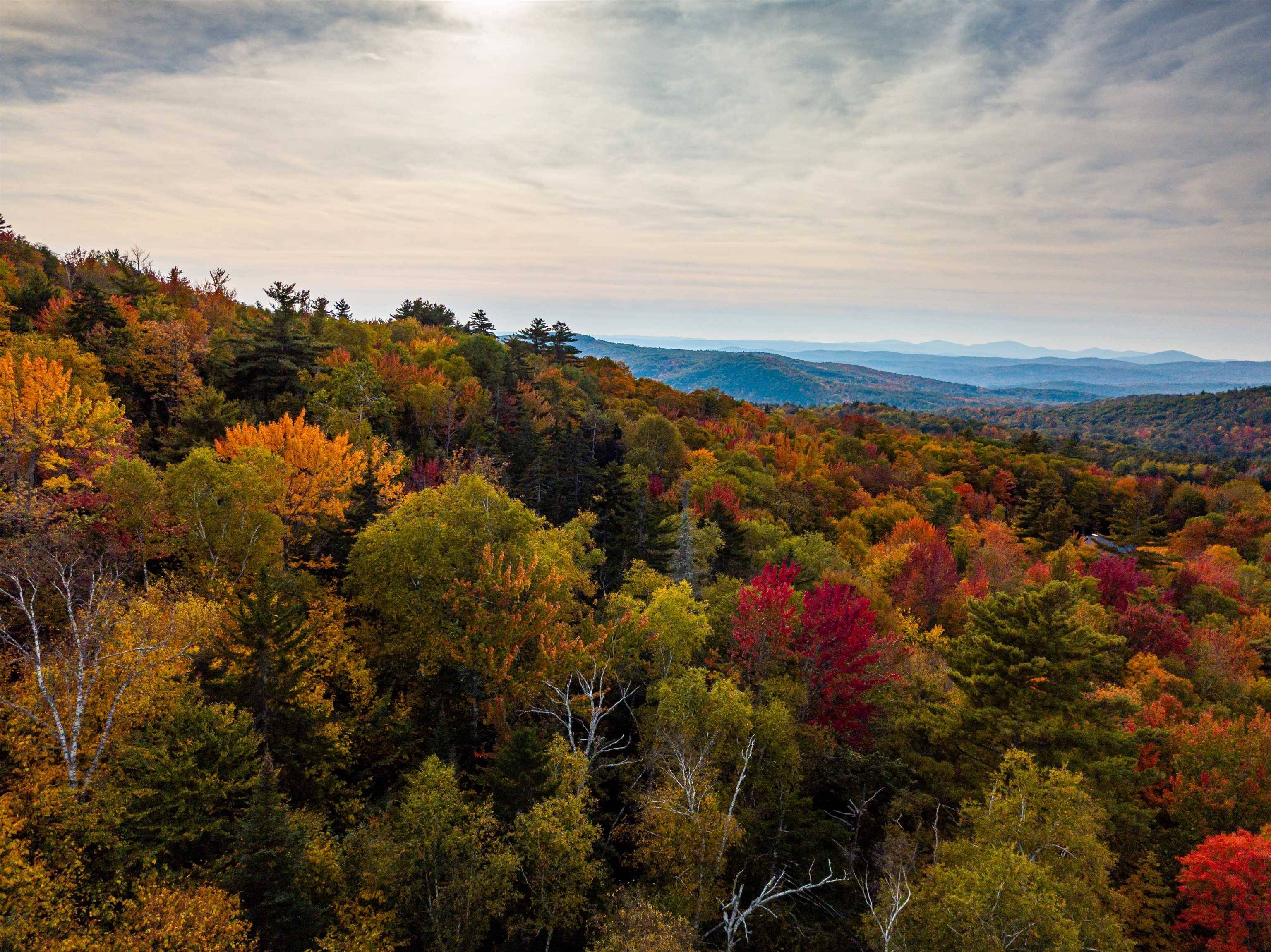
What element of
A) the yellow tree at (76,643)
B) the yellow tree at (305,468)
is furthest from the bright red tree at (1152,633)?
the yellow tree at (76,643)

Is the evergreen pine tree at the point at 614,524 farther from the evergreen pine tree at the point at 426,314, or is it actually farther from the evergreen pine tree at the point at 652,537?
the evergreen pine tree at the point at 426,314

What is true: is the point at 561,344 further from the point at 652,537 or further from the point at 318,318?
the point at 652,537

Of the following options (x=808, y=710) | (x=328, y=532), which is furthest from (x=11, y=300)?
(x=808, y=710)

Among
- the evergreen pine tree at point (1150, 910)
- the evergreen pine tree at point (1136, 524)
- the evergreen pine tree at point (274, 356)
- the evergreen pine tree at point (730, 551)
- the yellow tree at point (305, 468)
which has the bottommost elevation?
the evergreen pine tree at point (1150, 910)

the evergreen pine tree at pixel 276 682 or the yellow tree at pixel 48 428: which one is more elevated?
the yellow tree at pixel 48 428

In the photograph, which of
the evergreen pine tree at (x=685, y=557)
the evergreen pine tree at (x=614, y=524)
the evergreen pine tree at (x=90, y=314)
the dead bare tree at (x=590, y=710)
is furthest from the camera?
the evergreen pine tree at (x=614, y=524)

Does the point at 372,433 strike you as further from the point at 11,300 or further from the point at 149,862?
the point at 149,862

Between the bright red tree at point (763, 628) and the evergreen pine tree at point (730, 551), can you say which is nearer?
the bright red tree at point (763, 628)
